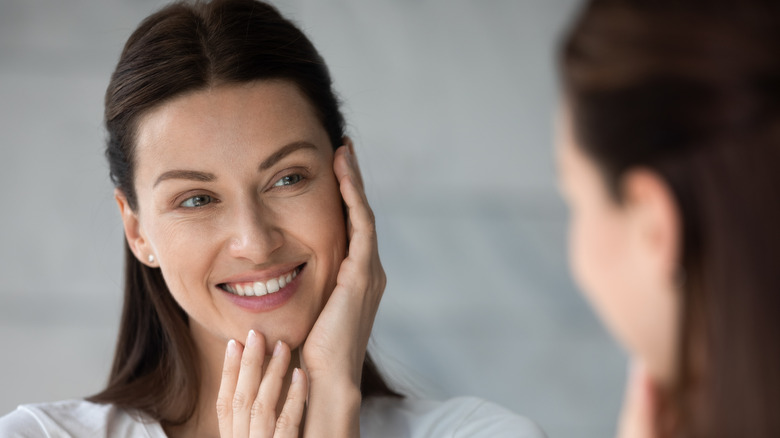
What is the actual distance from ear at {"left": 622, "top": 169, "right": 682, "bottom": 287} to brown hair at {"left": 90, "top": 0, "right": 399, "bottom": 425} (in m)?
1.09

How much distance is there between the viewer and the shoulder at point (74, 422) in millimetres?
1766

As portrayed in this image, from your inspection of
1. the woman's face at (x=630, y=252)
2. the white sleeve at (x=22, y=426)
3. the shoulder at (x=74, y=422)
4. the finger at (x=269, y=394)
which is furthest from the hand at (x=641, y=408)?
the white sleeve at (x=22, y=426)

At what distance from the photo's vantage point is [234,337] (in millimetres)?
1767

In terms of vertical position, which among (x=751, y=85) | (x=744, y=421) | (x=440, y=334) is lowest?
(x=440, y=334)

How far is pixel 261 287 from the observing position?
173cm

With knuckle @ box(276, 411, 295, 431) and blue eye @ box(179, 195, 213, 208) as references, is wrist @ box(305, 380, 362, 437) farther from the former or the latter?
blue eye @ box(179, 195, 213, 208)

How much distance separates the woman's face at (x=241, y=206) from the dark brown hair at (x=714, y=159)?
3.17ft

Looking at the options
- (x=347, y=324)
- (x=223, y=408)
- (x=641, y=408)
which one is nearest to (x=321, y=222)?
(x=347, y=324)

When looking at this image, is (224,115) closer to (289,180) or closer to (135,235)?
(289,180)

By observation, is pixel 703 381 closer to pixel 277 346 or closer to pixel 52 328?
pixel 277 346

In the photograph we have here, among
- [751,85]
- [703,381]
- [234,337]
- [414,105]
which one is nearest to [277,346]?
[234,337]

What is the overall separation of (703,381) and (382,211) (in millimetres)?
2319

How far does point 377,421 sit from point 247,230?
584 mm

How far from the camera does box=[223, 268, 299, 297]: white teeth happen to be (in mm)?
1730
